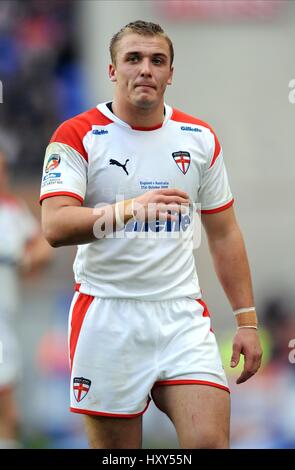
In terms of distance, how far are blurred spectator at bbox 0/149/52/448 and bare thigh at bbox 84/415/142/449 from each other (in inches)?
137

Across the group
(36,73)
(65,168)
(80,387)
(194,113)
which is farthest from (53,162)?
(194,113)

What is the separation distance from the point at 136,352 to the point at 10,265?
12.6ft

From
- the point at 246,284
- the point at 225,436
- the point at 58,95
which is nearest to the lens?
the point at 225,436

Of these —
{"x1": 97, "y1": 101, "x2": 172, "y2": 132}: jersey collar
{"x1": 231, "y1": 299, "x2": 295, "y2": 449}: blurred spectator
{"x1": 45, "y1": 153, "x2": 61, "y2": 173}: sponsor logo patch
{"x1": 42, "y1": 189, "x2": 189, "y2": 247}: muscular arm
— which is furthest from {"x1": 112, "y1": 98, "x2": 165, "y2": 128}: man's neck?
{"x1": 231, "y1": 299, "x2": 295, "y2": 449}: blurred spectator

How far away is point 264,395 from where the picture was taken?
350 inches

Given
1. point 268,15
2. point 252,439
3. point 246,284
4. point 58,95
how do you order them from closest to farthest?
1. point 246,284
2. point 252,439
3. point 58,95
4. point 268,15

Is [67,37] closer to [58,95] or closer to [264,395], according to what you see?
[58,95]

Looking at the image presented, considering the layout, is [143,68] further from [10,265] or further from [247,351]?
[10,265]

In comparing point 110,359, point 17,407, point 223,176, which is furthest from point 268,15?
point 110,359

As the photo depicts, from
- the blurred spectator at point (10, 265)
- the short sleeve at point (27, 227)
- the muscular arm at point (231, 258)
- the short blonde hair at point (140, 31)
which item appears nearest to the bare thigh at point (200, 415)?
the muscular arm at point (231, 258)

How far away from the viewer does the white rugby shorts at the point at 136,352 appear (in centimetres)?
478

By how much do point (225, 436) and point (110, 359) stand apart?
2.07ft

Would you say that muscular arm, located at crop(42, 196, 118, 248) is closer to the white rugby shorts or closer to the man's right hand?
the man's right hand

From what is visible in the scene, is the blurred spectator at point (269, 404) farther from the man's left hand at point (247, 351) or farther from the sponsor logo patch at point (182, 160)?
the sponsor logo patch at point (182, 160)
